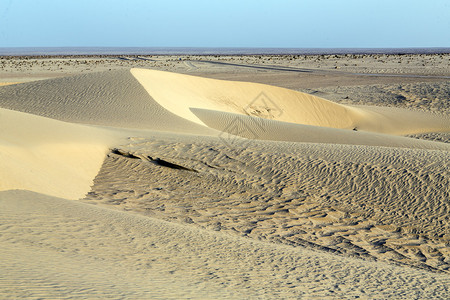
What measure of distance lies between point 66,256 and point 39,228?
90 cm

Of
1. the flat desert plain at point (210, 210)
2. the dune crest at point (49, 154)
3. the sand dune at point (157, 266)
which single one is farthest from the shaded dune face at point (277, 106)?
the sand dune at point (157, 266)

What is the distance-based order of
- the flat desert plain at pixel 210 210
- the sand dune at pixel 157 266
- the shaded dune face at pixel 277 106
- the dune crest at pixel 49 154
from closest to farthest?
the sand dune at pixel 157 266, the flat desert plain at pixel 210 210, the dune crest at pixel 49 154, the shaded dune face at pixel 277 106

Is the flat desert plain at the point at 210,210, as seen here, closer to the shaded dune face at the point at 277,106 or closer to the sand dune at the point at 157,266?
the sand dune at the point at 157,266

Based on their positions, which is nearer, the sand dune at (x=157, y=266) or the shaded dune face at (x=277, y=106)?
the sand dune at (x=157, y=266)

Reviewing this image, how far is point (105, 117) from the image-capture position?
14047mm

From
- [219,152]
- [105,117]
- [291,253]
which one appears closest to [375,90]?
[105,117]

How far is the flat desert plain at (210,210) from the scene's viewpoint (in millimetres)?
3945

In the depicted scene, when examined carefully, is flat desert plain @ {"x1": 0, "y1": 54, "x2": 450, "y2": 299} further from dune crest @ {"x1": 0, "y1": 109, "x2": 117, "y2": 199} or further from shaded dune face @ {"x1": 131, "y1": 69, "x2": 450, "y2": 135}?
shaded dune face @ {"x1": 131, "y1": 69, "x2": 450, "y2": 135}

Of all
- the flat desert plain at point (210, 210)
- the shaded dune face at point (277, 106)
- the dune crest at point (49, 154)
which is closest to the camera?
the flat desert plain at point (210, 210)

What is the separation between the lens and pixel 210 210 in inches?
286

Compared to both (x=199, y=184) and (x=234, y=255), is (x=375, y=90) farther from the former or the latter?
(x=234, y=255)

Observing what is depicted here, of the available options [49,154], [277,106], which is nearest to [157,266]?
[49,154]

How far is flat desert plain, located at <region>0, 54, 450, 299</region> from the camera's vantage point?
3.95 m

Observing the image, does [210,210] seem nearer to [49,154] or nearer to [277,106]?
[49,154]
